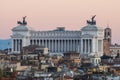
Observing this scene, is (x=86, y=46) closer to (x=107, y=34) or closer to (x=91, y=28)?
(x=91, y=28)

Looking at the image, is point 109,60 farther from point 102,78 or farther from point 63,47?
point 102,78

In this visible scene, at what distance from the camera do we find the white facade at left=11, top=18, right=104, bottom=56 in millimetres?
153875

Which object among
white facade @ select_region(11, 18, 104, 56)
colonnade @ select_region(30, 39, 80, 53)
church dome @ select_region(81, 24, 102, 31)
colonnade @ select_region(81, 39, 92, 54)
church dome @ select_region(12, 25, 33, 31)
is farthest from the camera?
church dome @ select_region(12, 25, 33, 31)

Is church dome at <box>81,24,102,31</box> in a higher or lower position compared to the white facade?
higher

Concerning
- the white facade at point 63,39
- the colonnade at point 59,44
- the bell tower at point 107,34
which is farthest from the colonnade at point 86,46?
the bell tower at point 107,34

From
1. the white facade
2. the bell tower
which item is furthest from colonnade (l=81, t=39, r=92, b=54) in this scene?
the bell tower

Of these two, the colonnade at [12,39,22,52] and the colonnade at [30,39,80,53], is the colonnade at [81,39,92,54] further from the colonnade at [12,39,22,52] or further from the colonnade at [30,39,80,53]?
the colonnade at [12,39,22,52]

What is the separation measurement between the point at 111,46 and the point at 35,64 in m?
76.5

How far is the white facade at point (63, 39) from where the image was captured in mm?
153875

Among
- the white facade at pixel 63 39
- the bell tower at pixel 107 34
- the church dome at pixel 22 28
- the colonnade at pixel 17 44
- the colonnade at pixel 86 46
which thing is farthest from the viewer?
the bell tower at pixel 107 34

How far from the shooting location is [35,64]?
99688 millimetres

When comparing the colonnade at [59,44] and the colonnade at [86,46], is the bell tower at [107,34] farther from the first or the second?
the colonnade at [86,46]

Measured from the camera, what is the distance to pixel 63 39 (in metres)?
156

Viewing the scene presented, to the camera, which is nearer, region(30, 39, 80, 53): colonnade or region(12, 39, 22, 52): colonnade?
region(30, 39, 80, 53): colonnade
